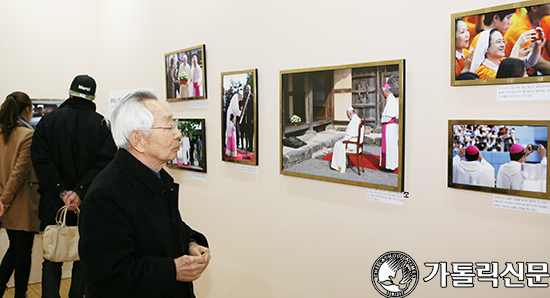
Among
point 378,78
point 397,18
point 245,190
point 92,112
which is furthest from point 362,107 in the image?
point 92,112

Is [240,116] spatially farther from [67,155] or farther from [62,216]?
[62,216]

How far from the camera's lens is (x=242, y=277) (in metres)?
3.66

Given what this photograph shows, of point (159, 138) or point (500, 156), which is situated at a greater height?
point (159, 138)

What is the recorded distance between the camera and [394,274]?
8.34 feet

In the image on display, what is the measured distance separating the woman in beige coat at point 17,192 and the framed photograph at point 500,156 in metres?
3.78

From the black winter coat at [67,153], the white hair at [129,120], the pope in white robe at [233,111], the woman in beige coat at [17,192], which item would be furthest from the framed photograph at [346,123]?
the woman in beige coat at [17,192]

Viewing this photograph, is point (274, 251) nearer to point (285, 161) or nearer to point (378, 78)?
point (285, 161)

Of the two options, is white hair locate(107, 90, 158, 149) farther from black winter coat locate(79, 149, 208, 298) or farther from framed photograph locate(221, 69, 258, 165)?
framed photograph locate(221, 69, 258, 165)

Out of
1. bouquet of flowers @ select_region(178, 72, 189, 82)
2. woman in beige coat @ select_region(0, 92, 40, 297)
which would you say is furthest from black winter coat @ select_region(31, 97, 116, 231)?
bouquet of flowers @ select_region(178, 72, 189, 82)

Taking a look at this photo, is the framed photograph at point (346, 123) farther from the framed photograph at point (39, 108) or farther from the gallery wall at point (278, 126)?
the framed photograph at point (39, 108)

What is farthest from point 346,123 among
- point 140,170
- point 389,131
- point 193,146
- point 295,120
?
point 193,146

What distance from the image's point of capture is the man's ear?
1908 millimetres

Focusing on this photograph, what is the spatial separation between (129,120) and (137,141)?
11 cm

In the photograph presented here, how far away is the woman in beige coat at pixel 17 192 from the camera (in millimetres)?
3746
